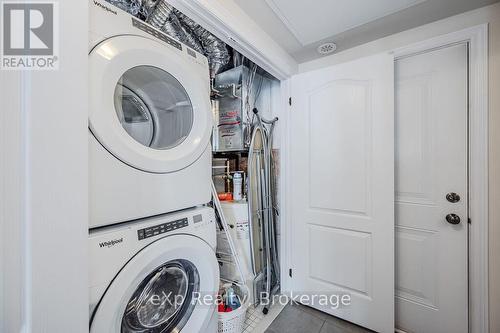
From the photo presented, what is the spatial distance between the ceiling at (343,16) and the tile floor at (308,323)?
6.95 feet

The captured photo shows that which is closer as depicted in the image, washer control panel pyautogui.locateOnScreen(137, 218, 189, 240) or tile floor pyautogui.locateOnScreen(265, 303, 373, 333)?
washer control panel pyautogui.locateOnScreen(137, 218, 189, 240)

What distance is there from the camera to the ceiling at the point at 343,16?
46.0 inches

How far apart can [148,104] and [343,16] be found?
1282 mm

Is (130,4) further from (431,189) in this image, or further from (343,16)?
(431,189)

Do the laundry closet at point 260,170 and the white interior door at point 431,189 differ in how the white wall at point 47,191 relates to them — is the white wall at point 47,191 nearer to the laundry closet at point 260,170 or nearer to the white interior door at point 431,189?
the laundry closet at point 260,170

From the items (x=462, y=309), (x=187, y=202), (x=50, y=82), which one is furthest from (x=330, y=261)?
(x=50, y=82)

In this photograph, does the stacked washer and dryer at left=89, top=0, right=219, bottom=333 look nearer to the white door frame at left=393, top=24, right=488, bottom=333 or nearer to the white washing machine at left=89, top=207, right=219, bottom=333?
the white washing machine at left=89, top=207, right=219, bottom=333

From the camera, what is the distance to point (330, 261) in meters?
1.63

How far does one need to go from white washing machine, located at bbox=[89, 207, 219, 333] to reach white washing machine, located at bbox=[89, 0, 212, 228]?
7cm

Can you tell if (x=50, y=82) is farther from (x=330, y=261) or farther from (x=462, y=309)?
(x=462, y=309)

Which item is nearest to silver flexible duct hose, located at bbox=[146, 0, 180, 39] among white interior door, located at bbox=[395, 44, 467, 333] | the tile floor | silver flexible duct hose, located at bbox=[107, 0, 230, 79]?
silver flexible duct hose, located at bbox=[107, 0, 230, 79]

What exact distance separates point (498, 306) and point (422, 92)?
1.32 meters

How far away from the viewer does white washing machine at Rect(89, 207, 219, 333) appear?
709 mm

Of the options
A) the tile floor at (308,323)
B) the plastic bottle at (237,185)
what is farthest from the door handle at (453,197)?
the plastic bottle at (237,185)
